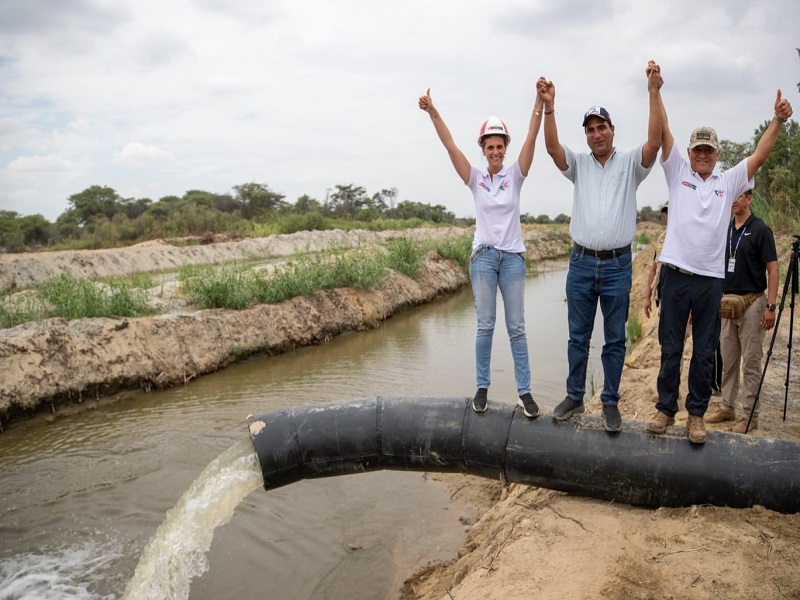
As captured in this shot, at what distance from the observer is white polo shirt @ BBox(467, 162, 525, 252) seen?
3.94 metres

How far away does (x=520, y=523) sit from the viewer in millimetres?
3678

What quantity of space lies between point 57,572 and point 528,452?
383cm

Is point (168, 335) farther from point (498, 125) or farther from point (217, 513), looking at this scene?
point (498, 125)

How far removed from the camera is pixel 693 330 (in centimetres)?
369

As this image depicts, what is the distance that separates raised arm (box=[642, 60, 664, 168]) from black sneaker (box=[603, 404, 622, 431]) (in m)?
1.65

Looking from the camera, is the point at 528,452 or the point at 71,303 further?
the point at 71,303

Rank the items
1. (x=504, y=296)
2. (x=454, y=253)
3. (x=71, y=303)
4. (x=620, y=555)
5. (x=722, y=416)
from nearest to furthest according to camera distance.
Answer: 1. (x=620, y=555)
2. (x=504, y=296)
3. (x=722, y=416)
4. (x=71, y=303)
5. (x=454, y=253)

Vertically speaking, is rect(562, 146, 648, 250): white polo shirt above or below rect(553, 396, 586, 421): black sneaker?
above

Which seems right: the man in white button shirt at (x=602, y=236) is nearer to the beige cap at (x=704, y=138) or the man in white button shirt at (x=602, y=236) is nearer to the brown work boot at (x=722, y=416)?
the beige cap at (x=704, y=138)

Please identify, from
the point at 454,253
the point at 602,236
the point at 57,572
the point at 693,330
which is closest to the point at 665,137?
the point at 602,236

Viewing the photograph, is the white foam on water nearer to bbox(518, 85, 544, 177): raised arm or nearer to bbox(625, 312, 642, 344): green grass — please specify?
bbox(518, 85, 544, 177): raised arm

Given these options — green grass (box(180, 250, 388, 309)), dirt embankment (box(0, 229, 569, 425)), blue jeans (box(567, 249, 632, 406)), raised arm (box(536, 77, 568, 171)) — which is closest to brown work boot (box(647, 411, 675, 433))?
blue jeans (box(567, 249, 632, 406))

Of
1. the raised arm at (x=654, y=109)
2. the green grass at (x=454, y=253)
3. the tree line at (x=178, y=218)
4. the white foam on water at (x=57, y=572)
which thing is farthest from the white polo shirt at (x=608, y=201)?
the tree line at (x=178, y=218)

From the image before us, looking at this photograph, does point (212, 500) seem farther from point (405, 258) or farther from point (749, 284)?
point (405, 258)
